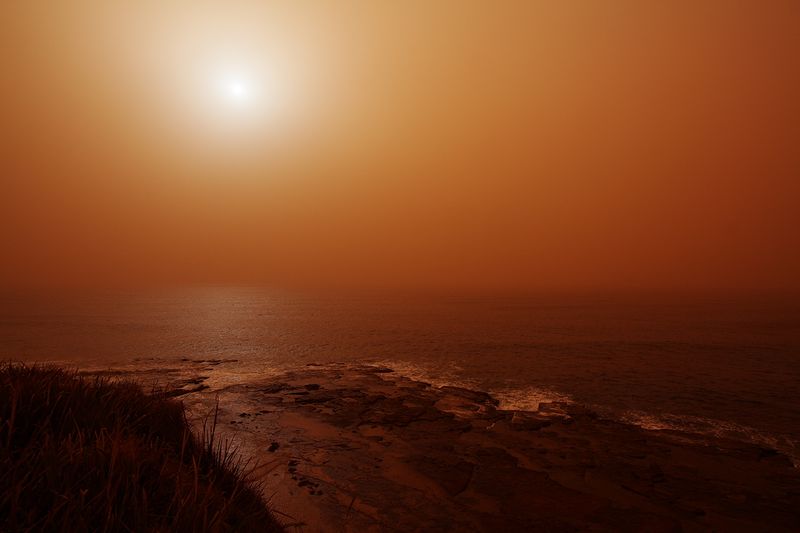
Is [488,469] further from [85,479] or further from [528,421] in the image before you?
[85,479]

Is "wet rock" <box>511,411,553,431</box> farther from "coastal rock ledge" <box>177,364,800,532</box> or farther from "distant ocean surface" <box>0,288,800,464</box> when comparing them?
"distant ocean surface" <box>0,288,800,464</box>

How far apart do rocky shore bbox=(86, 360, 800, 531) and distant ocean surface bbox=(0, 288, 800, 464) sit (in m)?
2.82

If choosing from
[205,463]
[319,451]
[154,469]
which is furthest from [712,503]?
[154,469]

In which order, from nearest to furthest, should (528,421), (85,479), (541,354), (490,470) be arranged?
(85,479) < (490,470) < (528,421) < (541,354)

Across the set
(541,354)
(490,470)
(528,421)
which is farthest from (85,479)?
(541,354)

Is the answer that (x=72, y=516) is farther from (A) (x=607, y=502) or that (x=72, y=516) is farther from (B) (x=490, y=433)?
(B) (x=490, y=433)

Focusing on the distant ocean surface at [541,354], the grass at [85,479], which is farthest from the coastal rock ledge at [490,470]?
the distant ocean surface at [541,354]

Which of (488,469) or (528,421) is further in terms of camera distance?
(528,421)

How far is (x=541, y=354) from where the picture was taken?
29719mm

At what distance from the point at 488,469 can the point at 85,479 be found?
1003 cm

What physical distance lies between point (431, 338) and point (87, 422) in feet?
111

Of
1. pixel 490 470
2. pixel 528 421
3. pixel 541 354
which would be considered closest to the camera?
pixel 490 470

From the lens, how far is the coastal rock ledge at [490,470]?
29.5 feet

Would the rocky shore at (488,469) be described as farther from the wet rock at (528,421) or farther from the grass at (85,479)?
the grass at (85,479)
